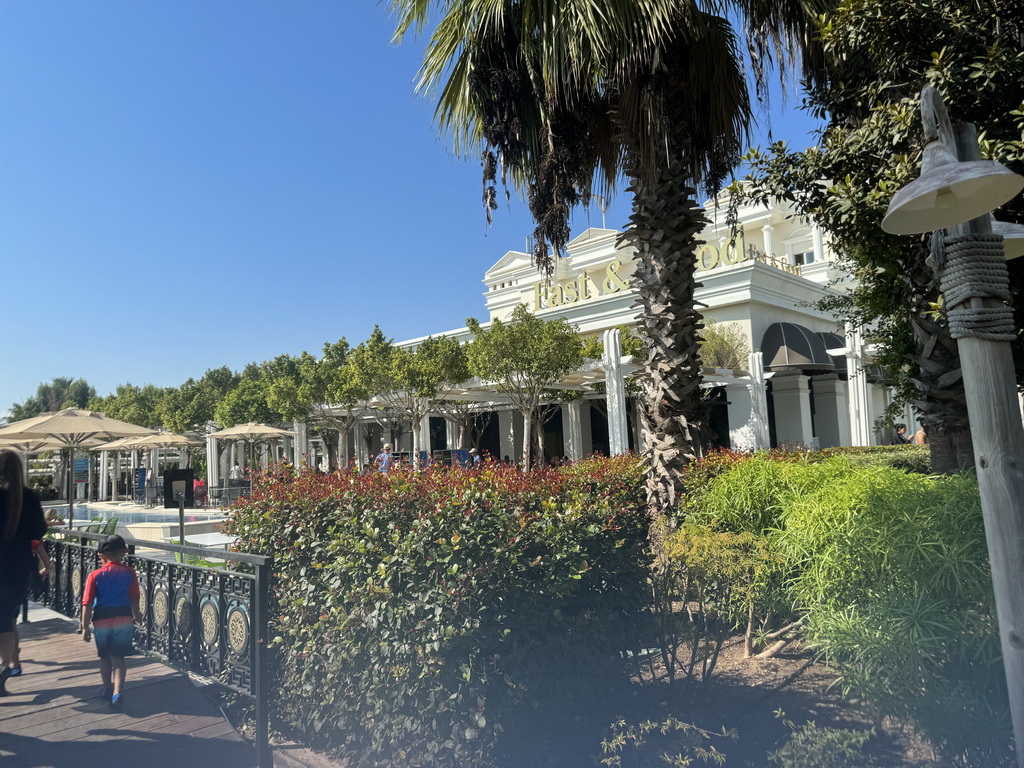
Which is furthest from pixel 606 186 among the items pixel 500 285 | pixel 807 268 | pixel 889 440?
pixel 500 285

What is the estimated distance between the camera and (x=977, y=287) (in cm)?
271

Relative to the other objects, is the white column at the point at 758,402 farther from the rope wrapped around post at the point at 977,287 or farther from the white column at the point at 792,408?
the rope wrapped around post at the point at 977,287

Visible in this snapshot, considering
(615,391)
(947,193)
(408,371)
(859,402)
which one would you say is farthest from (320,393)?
(947,193)

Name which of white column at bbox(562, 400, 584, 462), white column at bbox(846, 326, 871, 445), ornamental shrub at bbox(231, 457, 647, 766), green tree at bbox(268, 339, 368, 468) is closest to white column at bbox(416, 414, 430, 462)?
green tree at bbox(268, 339, 368, 468)

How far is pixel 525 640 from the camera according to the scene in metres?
3.28

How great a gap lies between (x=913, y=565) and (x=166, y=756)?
4.13 m

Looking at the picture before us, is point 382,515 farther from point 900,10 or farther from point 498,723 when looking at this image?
point 900,10

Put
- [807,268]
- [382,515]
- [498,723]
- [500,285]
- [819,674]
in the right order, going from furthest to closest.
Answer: [500,285], [807,268], [819,674], [382,515], [498,723]

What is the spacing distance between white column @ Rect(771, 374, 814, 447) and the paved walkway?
2419 cm

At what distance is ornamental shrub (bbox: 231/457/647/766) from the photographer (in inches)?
124

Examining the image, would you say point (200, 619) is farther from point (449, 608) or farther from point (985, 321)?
point (985, 321)

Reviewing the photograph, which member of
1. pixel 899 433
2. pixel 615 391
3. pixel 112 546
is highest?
pixel 615 391

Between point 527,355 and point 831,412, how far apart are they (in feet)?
48.8

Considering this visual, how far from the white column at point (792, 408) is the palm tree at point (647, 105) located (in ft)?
65.0
